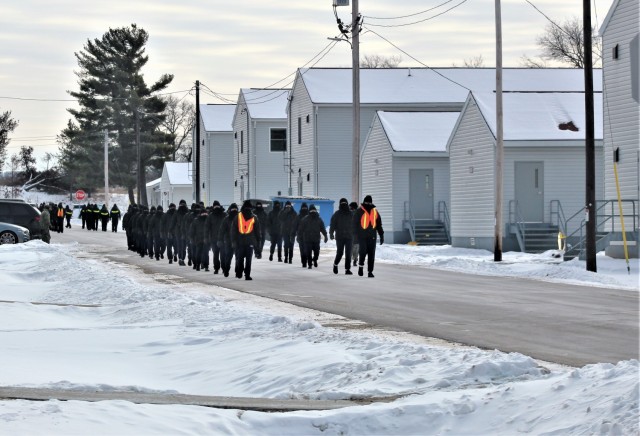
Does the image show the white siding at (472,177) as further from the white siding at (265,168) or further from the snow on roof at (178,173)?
the snow on roof at (178,173)

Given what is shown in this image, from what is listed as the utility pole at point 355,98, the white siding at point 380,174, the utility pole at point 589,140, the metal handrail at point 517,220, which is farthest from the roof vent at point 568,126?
the utility pole at point 589,140

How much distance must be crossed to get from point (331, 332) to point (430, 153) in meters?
34.8

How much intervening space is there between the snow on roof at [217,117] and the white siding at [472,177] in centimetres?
4137

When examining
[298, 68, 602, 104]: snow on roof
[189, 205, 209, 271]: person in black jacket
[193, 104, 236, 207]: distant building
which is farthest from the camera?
[193, 104, 236, 207]: distant building

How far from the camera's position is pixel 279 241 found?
121ft

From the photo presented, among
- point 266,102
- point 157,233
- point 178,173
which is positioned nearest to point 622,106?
point 157,233

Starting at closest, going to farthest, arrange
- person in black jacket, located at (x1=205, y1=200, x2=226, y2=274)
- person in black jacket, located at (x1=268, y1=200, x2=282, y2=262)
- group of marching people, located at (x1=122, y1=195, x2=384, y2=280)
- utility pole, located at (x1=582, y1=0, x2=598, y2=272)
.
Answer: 1. utility pole, located at (x1=582, y1=0, x2=598, y2=272)
2. group of marching people, located at (x1=122, y1=195, x2=384, y2=280)
3. person in black jacket, located at (x1=205, y1=200, x2=226, y2=274)
4. person in black jacket, located at (x1=268, y1=200, x2=282, y2=262)

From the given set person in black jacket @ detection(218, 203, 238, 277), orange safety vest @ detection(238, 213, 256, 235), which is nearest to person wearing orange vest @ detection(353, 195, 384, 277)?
orange safety vest @ detection(238, 213, 256, 235)

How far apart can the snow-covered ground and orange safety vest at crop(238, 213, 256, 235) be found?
6826 mm

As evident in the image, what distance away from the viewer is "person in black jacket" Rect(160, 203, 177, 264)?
36.1m

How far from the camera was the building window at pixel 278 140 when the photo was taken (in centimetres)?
7406

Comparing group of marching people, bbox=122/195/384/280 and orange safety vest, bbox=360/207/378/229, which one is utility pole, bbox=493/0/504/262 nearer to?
group of marching people, bbox=122/195/384/280

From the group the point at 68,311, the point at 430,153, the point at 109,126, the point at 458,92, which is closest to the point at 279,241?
the point at 430,153

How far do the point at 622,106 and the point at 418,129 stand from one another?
17148 mm
